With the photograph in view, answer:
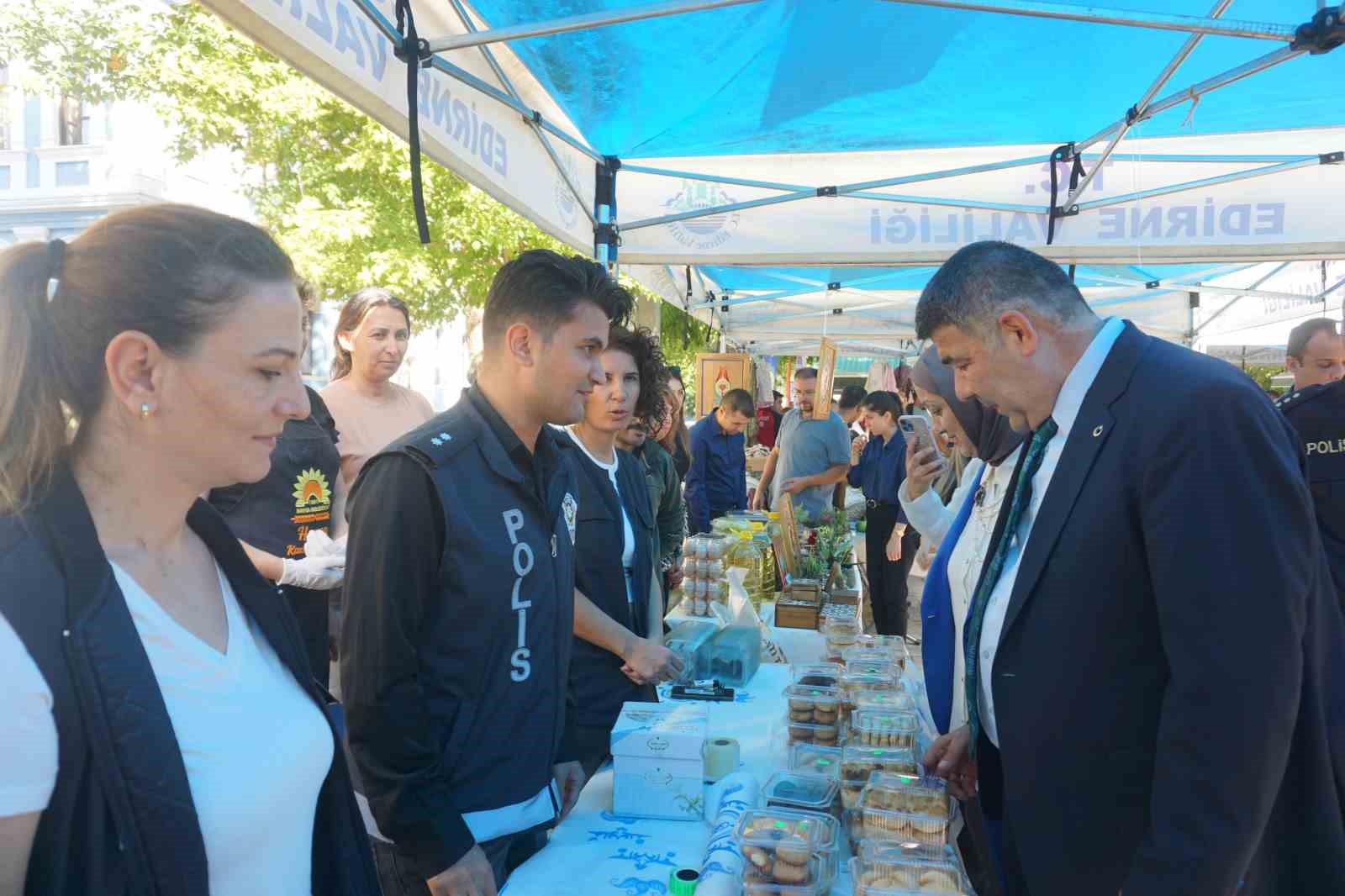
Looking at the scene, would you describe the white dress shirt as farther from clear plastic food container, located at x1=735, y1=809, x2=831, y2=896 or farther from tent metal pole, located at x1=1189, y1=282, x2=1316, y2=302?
tent metal pole, located at x1=1189, y1=282, x2=1316, y2=302

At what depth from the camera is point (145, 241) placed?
1.00 meters

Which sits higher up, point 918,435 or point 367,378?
point 367,378

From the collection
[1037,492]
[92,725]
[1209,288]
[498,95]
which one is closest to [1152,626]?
[1037,492]

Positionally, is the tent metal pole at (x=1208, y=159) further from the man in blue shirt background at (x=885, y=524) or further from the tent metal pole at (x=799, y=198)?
the man in blue shirt background at (x=885, y=524)

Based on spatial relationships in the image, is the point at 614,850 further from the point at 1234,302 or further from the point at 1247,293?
the point at 1234,302

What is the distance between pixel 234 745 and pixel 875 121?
4216mm

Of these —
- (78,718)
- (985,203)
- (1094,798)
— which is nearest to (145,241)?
(78,718)

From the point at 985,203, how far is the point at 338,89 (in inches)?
141

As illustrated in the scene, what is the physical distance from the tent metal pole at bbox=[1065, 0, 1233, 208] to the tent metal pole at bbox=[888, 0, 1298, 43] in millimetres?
222

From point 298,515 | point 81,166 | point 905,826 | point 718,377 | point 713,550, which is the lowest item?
point 905,826

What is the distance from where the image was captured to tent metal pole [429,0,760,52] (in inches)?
100

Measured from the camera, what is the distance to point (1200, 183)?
4.20 m

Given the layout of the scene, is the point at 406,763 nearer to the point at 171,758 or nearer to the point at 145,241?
the point at 171,758

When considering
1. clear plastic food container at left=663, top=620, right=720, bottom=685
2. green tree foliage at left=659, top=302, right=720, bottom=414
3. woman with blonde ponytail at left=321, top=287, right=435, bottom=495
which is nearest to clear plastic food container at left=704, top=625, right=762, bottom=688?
clear plastic food container at left=663, top=620, right=720, bottom=685
